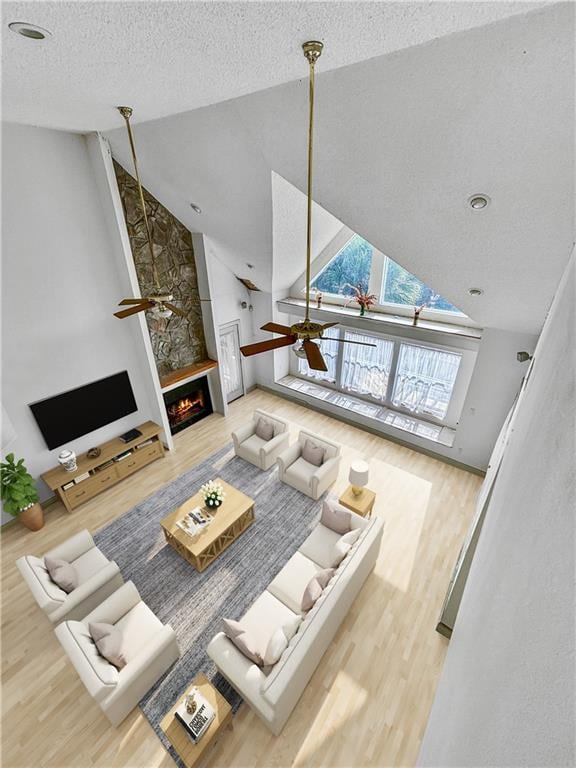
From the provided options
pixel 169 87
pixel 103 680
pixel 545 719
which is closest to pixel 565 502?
pixel 545 719

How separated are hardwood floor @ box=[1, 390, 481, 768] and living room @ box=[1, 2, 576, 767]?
23 millimetres

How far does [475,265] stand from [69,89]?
354 centimetres

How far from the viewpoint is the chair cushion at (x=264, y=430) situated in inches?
233

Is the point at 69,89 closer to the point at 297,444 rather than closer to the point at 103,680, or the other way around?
the point at 103,680

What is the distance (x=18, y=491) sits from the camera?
4402 mm

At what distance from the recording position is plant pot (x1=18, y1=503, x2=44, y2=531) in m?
4.63

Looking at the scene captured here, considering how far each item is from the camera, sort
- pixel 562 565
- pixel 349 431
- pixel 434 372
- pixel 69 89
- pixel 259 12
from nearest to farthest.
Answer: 1. pixel 562 565
2. pixel 259 12
3. pixel 69 89
4. pixel 434 372
5. pixel 349 431

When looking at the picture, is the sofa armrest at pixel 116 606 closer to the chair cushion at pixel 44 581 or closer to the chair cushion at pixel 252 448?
the chair cushion at pixel 44 581

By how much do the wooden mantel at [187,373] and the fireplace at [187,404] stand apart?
0.27 metres

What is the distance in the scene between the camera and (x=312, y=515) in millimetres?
4902

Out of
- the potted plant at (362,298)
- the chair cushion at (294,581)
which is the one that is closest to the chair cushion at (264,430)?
the chair cushion at (294,581)

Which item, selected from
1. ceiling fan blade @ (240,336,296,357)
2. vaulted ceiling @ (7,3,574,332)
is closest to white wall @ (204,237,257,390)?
vaulted ceiling @ (7,3,574,332)

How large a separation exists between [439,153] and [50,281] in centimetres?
471

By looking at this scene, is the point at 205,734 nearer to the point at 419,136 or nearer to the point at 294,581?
the point at 294,581
